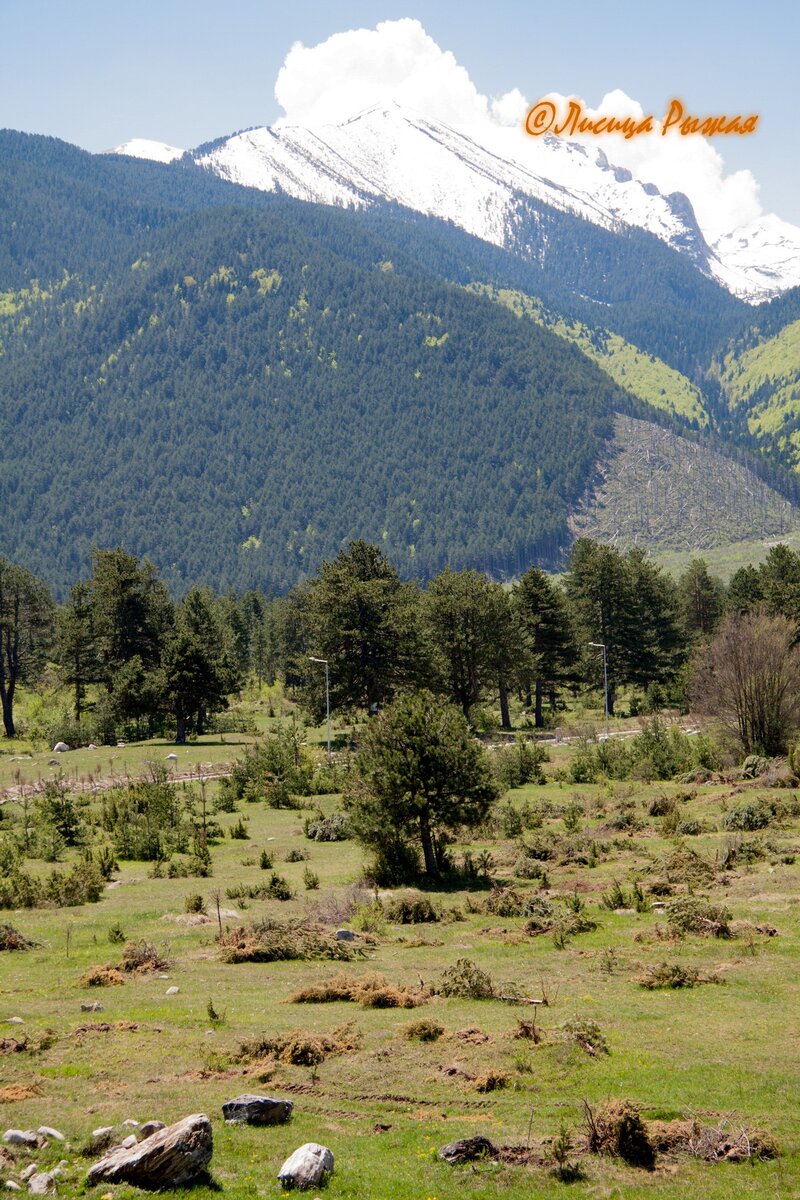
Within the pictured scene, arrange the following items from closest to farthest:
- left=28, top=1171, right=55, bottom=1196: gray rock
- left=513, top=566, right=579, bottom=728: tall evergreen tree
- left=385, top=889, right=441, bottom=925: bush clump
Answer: left=28, top=1171, right=55, bottom=1196: gray rock → left=385, top=889, right=441, bottom=925: bush clump → left=513, top=566, right=579, bottom=728: tall evergreen tree

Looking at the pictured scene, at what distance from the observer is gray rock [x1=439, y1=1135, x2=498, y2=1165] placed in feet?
46.0

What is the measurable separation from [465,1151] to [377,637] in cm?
5582

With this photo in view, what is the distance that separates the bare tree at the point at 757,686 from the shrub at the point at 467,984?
110 ft

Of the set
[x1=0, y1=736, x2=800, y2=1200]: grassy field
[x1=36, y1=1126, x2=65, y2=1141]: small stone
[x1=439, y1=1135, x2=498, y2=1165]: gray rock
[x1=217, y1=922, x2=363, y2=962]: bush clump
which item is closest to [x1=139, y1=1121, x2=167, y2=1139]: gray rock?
[x1=0, y1=736, x2=800, y2=1200]: grassy field

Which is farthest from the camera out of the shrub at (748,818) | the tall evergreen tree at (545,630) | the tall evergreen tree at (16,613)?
the tall evergreen tree at (545,630)

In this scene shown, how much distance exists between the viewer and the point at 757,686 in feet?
171

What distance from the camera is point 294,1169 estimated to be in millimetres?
13430

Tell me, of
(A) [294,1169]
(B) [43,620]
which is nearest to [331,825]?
(A) [294,1169]

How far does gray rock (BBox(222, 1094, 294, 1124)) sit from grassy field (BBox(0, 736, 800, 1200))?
0.55 ft

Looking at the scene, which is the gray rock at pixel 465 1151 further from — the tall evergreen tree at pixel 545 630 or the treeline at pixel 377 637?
the tall evergreen tree at pixel 545 630

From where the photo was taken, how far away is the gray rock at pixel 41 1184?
13.0 m

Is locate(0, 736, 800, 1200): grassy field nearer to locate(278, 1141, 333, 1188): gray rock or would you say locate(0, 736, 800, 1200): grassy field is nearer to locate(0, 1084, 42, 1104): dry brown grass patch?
locate(0, 1084, 42, 1104): dry brown grass patch

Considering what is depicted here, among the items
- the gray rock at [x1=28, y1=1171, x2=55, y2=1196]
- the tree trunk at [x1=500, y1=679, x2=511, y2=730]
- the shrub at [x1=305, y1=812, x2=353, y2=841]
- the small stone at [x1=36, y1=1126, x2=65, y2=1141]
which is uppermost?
the tree trunk at [x1=500, y1=679, x2=511, y2=730]

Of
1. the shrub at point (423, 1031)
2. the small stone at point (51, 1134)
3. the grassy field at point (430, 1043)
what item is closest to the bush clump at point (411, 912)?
the grassy field at point (430, 1043)
